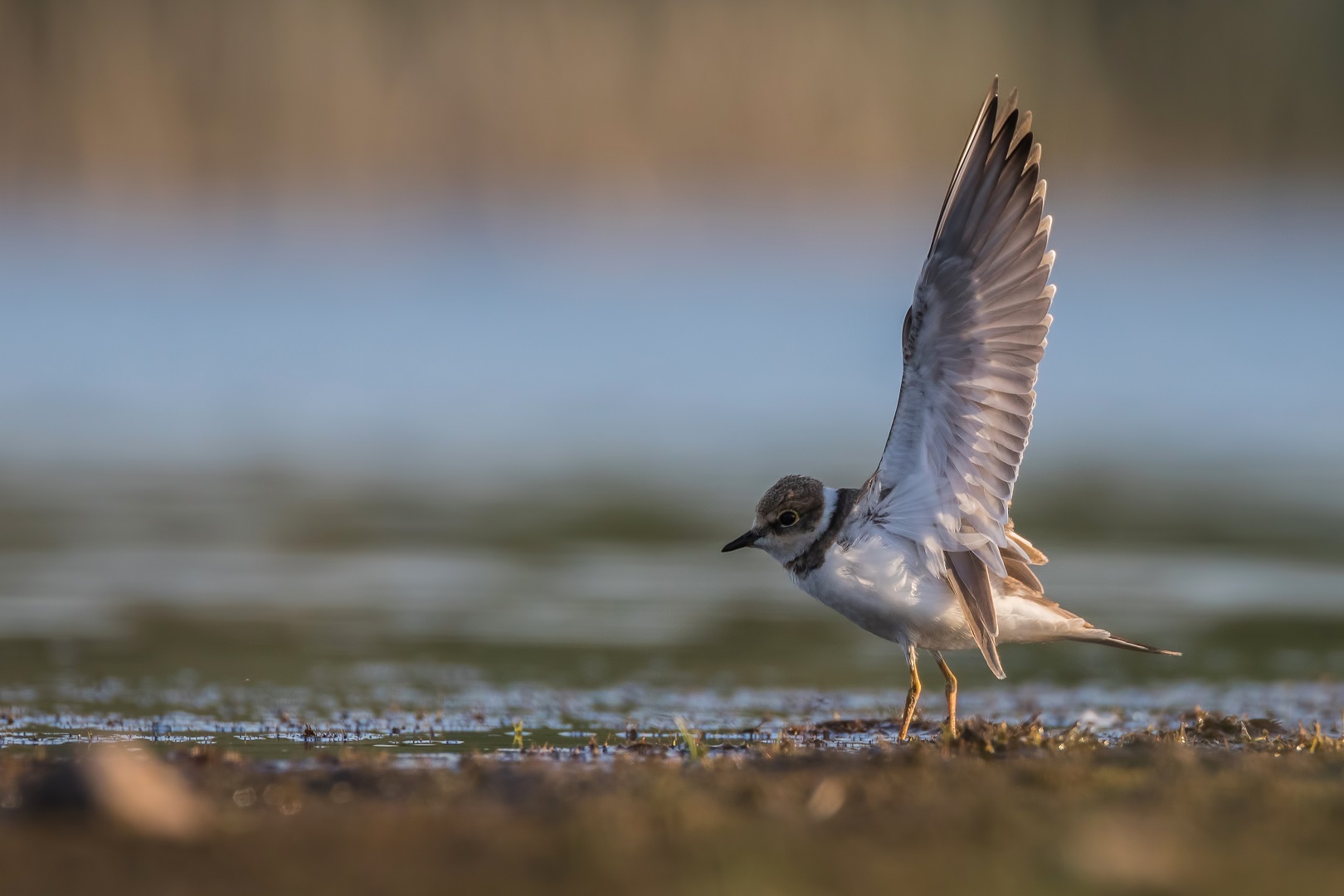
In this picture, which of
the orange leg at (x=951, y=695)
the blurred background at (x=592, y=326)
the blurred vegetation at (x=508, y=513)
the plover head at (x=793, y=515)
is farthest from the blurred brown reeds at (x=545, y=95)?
the orange leg at (x=951, y=695)

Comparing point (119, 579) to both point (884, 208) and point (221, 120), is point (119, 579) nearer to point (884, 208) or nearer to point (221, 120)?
point (221, 120)

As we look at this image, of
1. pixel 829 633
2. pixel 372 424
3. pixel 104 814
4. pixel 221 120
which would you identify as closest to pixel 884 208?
pixel 221 120

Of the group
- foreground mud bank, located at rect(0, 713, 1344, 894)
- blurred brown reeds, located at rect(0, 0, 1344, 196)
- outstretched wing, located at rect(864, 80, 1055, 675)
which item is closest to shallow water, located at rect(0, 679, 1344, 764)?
outstretched wing, located at rect(864, 80, 1055, 675)

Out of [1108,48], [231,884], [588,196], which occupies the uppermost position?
[1108,48]

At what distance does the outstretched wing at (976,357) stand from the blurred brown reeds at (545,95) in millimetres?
22860

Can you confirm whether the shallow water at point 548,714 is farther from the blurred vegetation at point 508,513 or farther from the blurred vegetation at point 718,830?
the blurred vegetation at point 508,513

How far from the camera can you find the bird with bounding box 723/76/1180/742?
7.82m

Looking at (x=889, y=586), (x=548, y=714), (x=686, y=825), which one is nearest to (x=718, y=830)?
(x=686, y=825)

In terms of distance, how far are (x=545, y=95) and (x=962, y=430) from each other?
24.0m

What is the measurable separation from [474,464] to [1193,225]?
20205mm

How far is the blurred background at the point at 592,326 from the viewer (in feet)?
40.4

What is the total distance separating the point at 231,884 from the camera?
186 inches

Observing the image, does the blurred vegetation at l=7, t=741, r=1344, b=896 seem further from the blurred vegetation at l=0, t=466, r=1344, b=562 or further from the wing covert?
the blurred vegetation at l=0, t=466, r=1344, b=562

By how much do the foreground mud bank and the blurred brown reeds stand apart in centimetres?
2428
